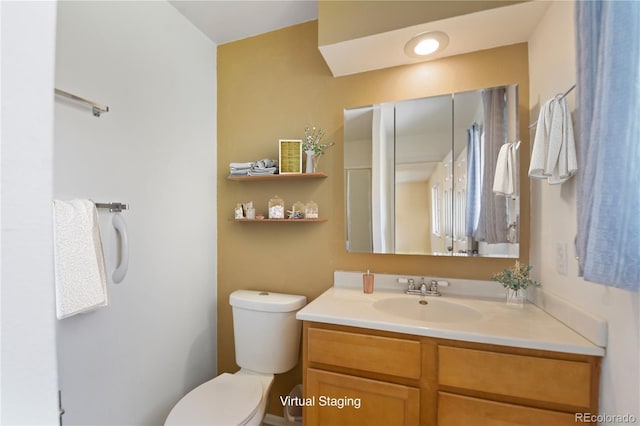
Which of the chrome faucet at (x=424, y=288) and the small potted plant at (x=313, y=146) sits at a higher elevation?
the small potted plant at (x=313, y=146)

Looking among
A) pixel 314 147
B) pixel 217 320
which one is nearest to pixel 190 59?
pixel 314 147

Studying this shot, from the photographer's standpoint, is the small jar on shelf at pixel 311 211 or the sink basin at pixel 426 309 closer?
the sink basin at pixel 426 309

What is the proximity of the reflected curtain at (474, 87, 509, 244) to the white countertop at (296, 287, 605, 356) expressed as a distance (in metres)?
0.34

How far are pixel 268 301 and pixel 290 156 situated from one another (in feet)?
2.87

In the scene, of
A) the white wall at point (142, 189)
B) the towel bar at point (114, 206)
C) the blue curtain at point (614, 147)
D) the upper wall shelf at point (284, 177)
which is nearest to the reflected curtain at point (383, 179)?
the upper wall shelf at point (284, 177)

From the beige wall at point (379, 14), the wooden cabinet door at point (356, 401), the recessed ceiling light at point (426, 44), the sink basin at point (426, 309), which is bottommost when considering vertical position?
the wooden cabinet door at point (356, 401)

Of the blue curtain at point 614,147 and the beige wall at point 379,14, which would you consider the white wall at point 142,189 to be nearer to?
the beige wall at point 379,14

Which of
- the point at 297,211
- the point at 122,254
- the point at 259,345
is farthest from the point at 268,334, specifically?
the point at 122,254

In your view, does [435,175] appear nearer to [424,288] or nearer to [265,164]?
[424,288]

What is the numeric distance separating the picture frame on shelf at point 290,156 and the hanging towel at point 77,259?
3.12 ft

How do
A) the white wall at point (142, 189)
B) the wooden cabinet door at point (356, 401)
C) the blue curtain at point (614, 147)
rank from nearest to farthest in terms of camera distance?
the blue curtain at point (614, 147)
the wooden cabinet door at point (356, 401)
the white wall at point (142, 189)

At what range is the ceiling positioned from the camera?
1642 mm

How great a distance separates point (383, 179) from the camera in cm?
161

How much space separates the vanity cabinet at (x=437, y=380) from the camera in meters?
0.90
